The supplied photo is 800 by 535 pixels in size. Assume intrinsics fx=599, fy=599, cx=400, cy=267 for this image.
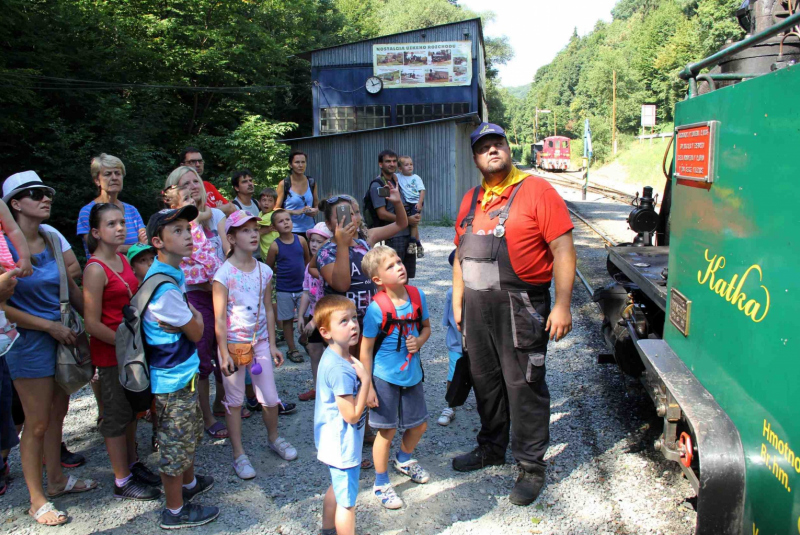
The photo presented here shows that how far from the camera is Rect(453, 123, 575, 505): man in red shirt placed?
346 centimetres

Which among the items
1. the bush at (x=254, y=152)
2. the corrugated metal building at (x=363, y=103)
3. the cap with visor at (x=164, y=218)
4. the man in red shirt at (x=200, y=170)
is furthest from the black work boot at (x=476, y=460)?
the corrugated metal building at (x=363, y=103)

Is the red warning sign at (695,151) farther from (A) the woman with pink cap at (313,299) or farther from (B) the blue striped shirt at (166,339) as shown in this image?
(B) the blue striped shirt at (166,339)

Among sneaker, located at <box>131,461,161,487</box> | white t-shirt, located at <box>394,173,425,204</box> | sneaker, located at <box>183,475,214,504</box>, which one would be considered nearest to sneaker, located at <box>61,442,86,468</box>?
sneaker, located at <box>131,461,161,487</box>

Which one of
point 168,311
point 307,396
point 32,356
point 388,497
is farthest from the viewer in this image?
point 307,396

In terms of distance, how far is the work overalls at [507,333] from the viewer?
11.6 feet

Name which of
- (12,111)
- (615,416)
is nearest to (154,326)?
(615,416)

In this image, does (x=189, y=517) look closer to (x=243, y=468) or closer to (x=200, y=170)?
(x=243, y=468)

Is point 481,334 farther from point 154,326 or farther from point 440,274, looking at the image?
point 440,274

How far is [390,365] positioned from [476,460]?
0.99 m

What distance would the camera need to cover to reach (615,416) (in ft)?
15.8

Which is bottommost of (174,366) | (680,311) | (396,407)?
(396,407)

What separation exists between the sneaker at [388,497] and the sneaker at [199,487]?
109 cm

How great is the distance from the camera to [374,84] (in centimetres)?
2433

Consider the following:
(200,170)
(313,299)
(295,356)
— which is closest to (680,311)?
(313,299)
